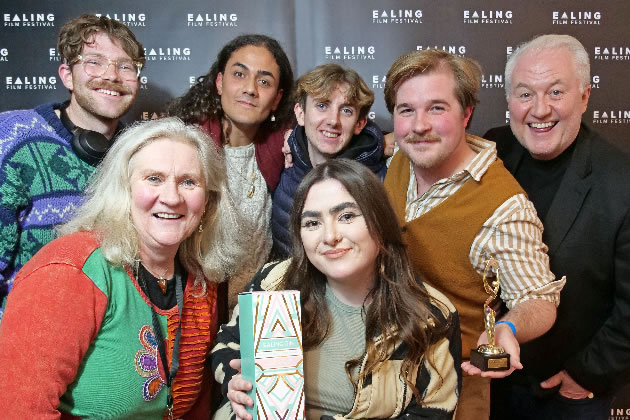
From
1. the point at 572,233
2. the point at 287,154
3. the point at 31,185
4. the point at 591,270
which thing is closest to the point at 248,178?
the point at 287,154

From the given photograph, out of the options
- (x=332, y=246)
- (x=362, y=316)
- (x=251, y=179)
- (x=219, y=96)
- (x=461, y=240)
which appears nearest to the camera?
(x=332, y=246)

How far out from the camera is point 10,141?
2.39 meters

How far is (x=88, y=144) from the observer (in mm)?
2480

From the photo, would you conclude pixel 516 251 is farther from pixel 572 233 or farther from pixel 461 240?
pixel 572 233

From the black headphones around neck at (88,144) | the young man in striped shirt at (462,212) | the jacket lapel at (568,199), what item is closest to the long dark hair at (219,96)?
the black headphones around neck at (88,144)

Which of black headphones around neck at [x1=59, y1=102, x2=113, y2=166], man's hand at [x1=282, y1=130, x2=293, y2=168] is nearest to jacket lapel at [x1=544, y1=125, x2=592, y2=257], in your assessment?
man's hand at [x1=282, y1=130, x2=293, y2=168]

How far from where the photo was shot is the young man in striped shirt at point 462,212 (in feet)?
6.96

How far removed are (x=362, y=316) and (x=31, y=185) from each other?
4.85ft

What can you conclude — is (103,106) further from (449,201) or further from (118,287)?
(449,201)

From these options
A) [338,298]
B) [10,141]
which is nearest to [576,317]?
[338,298]

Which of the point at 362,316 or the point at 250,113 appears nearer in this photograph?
the point at 362,316

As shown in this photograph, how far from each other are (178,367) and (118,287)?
381 millimetres

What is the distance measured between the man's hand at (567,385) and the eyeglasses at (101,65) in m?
2.33

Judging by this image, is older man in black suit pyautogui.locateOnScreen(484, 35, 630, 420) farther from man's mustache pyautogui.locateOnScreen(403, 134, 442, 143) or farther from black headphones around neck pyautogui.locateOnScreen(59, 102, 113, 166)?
black headphones around neck pyautogui.locateOnScreen(59, 102, 113, 166)
